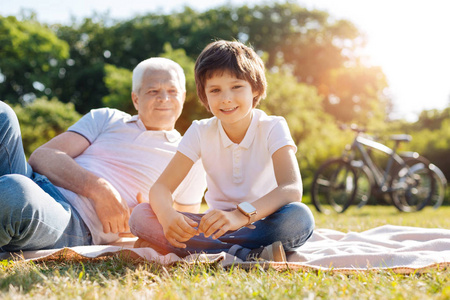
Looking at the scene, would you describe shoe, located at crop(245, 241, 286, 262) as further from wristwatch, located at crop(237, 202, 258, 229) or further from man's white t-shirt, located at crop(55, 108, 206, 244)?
man's white t-shirt, located at crop(55, 108, 206, 244)

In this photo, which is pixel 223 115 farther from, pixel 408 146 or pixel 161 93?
pixel 408 146

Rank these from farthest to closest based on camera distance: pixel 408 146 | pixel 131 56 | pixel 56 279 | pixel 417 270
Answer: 1. pixel 131 56
2. pixel 408 146
3. pixel 417 270
4. pixel 56 279

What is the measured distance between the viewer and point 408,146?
482 inches

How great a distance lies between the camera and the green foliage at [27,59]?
924 inches

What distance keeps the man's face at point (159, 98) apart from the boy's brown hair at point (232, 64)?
0.35 meters

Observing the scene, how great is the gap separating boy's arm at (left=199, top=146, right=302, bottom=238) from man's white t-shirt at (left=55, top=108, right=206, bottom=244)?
0.74 m

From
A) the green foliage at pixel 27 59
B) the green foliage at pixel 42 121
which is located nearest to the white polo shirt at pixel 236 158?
the green foliage at pixel 42 121

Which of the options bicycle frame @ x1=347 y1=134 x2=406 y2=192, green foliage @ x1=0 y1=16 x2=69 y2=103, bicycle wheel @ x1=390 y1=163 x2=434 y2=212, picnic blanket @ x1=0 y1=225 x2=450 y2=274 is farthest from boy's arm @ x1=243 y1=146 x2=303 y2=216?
green foliage @ x1=0 y1=16 x2=69 y2=103

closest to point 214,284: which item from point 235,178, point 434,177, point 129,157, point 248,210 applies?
point 248,210

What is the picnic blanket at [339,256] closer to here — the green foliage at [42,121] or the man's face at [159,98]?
the man's face at [159,98]

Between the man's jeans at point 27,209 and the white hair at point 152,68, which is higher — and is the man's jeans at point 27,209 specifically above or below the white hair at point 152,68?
below

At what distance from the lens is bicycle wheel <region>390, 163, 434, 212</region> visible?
8414 millimetres

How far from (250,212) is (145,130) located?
4.06 feet

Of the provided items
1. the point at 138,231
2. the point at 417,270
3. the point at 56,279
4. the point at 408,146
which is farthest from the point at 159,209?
Result: the point at 408,146
